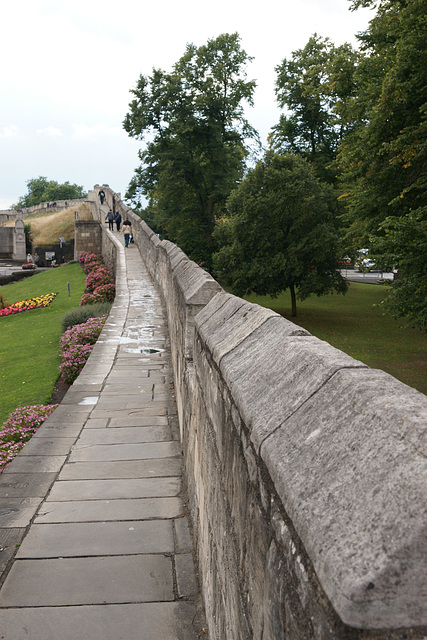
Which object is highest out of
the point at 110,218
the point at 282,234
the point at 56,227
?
the point at 110,218

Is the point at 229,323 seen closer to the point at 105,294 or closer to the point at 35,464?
the point at 35,464

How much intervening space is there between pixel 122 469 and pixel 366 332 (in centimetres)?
1749

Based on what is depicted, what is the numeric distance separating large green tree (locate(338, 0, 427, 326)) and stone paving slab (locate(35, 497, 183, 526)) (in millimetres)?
7716

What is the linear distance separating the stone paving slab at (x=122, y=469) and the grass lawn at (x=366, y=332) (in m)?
8.93

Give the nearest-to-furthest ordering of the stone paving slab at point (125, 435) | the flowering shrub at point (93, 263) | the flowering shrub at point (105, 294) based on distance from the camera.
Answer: the stone paving slab at point (125, 435) → the flowering shrub at point (105, 294) → the flowering shrub at point (93, 263)

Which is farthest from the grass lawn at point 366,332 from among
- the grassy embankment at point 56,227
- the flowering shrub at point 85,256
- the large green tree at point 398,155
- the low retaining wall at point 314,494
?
the grassy embankment at point 56,227

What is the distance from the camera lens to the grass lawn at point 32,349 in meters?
9.84

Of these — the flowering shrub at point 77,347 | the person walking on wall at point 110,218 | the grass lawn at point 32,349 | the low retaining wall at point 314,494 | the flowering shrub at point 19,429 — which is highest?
the person walking on wall at point 110,218

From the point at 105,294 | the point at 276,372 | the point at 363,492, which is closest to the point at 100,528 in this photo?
the point at 276,372

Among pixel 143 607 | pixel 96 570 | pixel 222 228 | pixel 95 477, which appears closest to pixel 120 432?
pixel 95 477

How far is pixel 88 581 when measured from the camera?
3191 millimetres

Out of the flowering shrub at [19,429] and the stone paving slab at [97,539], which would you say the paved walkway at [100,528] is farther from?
the flowering shrub at [19,429]

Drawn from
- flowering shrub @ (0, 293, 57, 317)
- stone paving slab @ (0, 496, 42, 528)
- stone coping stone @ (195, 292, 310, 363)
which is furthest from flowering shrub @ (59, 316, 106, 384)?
flowering shrub @ (0, 293, 57, 317)

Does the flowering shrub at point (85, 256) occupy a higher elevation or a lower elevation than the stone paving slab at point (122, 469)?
higher
